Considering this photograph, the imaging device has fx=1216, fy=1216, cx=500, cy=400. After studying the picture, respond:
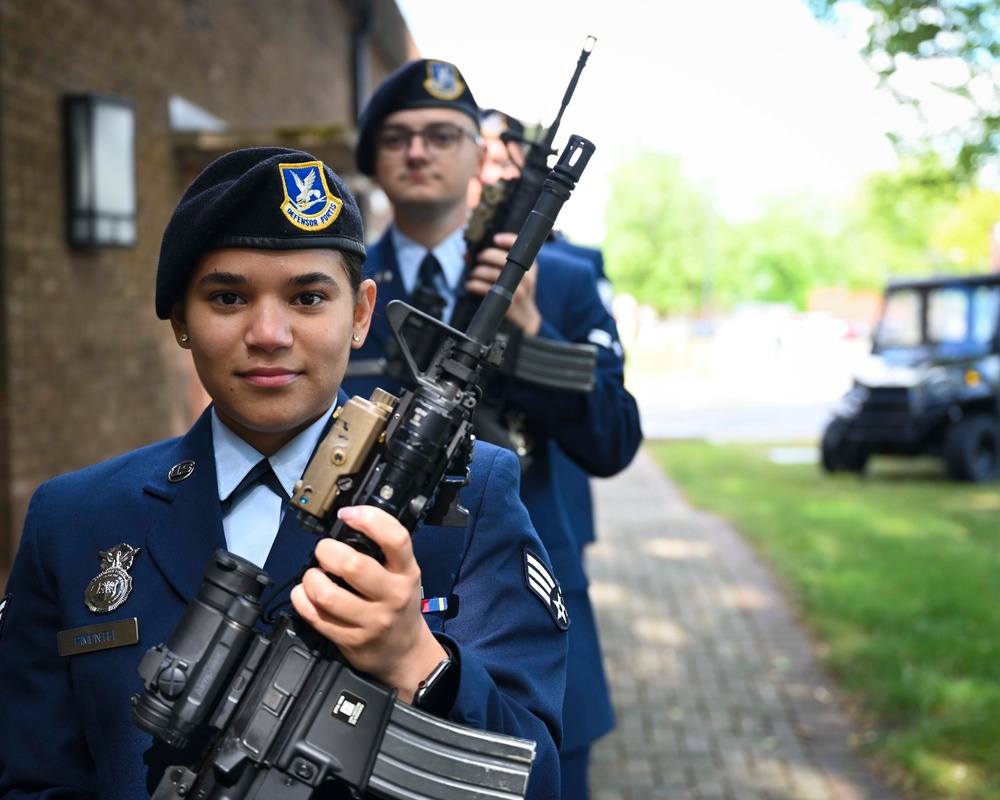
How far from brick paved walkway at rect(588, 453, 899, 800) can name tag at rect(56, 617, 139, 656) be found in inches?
150

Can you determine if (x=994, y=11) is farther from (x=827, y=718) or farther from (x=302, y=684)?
(x=302, y=684)

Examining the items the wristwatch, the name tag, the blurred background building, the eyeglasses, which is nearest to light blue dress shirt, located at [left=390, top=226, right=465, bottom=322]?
the eyeglasses

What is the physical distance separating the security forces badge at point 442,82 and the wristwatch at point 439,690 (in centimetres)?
220

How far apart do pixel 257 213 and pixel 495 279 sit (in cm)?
143

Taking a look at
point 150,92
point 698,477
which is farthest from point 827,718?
point 698,477

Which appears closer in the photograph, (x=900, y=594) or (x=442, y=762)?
(x=442, y=762)

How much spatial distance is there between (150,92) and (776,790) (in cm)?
565

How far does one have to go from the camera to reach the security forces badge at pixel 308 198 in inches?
74.5

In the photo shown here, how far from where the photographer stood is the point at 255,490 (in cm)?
204

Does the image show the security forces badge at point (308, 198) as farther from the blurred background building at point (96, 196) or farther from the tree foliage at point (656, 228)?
the tree foliage at point (656, 228)

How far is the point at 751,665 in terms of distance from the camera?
7125mm

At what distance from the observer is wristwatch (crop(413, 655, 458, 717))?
175cm

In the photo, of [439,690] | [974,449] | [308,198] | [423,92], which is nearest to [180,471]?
[308,198]

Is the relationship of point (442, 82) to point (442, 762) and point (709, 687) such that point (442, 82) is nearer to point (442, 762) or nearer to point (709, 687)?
point (442, 762)
